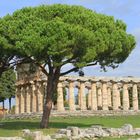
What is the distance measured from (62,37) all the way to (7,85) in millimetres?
52988

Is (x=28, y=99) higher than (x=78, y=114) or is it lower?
higher

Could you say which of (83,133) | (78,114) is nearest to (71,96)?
(78,114)

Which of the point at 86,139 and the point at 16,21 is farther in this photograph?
the point at 16,21

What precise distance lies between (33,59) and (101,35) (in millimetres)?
6188

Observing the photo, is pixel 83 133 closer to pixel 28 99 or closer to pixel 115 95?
pixel 115 95

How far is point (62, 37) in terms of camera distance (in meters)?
40.3

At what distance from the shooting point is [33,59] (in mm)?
43844

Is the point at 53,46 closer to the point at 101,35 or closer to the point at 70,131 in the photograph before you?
the point at 101,35

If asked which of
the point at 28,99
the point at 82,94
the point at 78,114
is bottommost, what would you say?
the point at 78,114

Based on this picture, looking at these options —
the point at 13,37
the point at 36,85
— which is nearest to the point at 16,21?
the point at 13,37

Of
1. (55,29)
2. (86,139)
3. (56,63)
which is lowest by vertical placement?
(86,139)

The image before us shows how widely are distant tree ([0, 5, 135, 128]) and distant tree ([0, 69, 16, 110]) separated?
46.5m

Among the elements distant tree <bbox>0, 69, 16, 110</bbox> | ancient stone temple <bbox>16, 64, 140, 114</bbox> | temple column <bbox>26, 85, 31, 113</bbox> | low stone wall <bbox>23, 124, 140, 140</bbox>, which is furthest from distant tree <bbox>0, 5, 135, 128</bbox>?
distant tree <bbox>0, 69, 16, 110</bbox>

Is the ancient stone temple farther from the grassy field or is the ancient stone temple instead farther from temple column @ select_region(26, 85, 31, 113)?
the grassy field
